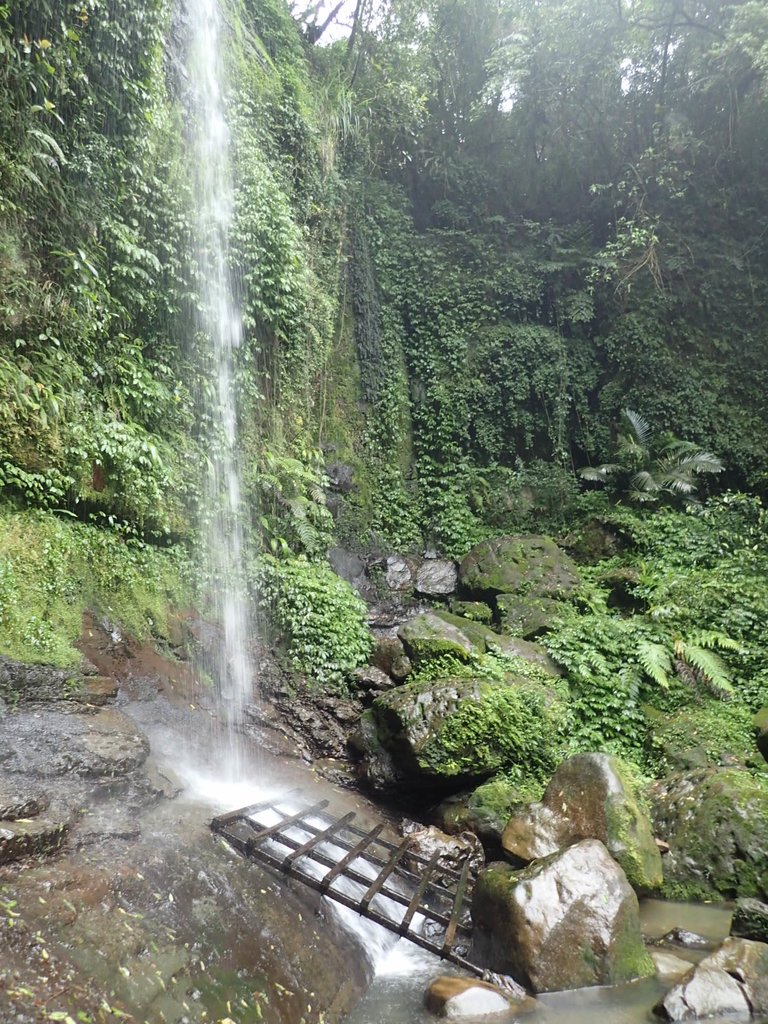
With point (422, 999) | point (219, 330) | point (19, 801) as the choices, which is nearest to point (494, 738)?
point (422, 999)

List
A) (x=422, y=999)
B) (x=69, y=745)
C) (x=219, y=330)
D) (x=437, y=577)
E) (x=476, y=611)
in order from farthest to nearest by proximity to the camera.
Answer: (x=437, y=577) → (x=476, y=611) → (x=219, y=330) → (x=69, y=745) → (x=422, y=999)

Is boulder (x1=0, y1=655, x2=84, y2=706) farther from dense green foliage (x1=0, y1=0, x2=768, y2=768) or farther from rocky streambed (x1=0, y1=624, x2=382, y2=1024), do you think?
dense green foliage (x1=0, y1=0, x2=768, y2=768)

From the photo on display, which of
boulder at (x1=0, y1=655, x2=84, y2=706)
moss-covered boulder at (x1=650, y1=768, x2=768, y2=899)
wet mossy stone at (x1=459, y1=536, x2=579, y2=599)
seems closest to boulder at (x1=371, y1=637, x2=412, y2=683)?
wet mossy stone at (x1=459, y1=536, x2=579, y2=599)

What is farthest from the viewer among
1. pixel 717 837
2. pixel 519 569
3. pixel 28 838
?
pixel 519 569

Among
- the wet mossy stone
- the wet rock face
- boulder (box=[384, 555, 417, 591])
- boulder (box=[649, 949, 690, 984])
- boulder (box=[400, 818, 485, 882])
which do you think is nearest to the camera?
boulder (box=[649, 949, 690, 984])

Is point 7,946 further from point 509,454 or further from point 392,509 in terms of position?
point 509,454

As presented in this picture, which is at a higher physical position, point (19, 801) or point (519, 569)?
point (519, 569)

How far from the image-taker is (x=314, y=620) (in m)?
8.28

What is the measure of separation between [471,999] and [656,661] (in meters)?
5.41

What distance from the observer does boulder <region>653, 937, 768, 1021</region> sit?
11.0 ft

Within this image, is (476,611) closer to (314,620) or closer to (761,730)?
(314,620)

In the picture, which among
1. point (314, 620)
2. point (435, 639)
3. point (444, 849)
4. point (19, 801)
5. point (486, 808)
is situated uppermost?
point (19, 801)

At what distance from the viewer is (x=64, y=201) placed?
272 inches

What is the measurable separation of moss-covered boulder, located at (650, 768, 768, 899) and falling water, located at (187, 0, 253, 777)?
487 cm
